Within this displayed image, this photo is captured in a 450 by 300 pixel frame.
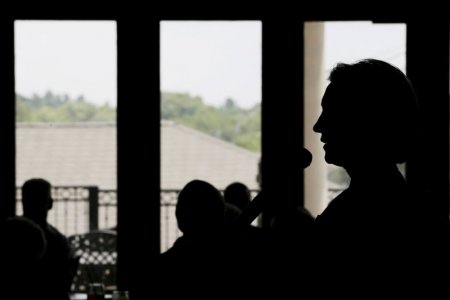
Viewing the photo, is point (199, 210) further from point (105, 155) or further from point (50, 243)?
point (105, 155)

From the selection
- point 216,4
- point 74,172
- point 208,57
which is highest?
point 216,4

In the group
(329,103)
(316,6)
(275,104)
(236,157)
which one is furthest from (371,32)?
(329,103)

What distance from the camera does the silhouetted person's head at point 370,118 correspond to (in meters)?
1.13

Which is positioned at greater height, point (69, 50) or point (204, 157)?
point (69, 50)

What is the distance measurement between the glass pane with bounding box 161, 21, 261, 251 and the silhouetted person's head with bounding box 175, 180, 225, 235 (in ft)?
10.9

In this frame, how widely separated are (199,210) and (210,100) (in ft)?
11.8

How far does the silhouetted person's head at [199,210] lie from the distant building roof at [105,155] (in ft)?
10.9

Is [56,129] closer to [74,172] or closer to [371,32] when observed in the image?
[74,172]

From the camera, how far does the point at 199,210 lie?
91.7 inches

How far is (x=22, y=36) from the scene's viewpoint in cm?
571

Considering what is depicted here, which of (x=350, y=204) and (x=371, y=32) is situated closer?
(x=350, y=204)

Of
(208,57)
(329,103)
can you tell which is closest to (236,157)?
(208,57)

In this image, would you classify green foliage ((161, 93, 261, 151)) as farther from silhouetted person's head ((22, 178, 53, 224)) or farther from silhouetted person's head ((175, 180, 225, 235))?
silhouetted person's head ((175, 180, 225, 235))

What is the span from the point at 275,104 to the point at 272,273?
469 centimetres
